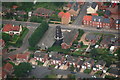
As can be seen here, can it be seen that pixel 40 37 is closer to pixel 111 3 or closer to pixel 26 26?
pixel 26 26

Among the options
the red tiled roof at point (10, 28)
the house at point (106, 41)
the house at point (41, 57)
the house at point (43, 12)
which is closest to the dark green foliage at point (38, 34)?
the house at point (41, 57)

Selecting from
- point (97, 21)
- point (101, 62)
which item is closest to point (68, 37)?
point (97, 21)

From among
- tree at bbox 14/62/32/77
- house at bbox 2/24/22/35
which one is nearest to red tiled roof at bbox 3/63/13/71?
tree at bbox 14/62/32/77

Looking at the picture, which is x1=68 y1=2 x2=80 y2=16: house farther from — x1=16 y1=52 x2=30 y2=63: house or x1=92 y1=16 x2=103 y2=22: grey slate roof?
x1=16 y1=52 x2=30 y2=63: house

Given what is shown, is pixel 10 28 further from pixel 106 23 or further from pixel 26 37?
pixel 106 23

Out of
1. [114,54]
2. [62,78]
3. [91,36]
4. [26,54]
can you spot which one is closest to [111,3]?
[91,36]
